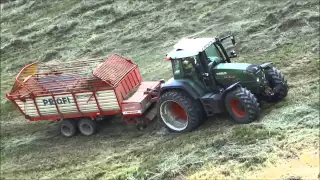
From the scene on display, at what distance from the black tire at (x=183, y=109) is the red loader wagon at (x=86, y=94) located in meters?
0.62

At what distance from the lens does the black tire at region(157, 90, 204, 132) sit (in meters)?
10.4

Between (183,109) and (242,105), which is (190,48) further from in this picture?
(242,105)

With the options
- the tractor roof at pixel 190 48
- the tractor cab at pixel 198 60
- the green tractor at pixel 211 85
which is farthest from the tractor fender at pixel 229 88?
the tractor roof at pixel 190 48

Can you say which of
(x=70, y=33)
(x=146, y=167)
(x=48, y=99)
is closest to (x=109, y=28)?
(x=70, y=33)

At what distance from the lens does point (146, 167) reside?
9.74m

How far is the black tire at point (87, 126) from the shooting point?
473 inches

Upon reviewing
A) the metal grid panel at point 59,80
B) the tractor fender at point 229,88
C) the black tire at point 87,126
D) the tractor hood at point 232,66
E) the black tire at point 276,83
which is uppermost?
the metal grid panel at point 59,80

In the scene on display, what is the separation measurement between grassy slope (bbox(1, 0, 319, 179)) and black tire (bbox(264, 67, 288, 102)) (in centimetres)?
19

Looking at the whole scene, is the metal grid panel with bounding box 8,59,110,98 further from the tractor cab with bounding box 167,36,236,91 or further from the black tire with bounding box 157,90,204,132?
the tractor cab with bounding box 167,36,236,91

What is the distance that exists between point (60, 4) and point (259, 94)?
46.6 feet

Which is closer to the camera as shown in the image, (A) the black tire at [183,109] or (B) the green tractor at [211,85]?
(B) the green tractor at [211,85]

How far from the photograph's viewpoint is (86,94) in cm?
1153

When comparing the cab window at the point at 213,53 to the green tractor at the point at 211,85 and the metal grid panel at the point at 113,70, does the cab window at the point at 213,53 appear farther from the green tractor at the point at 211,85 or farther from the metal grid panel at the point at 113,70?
the metal grid panel at the point at 113,70

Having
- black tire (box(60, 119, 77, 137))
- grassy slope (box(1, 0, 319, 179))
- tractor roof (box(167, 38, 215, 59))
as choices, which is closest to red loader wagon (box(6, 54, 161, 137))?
black tire (box(60, 119, 77, 137))
